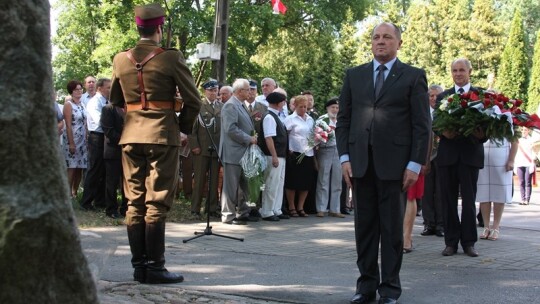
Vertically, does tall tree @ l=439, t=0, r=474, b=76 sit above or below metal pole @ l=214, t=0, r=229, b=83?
above

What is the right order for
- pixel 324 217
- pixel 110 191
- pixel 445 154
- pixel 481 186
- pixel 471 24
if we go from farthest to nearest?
pixel 471 24
pixel 324 217
pixel 110 191
pixel 481 186
pixel 445 154

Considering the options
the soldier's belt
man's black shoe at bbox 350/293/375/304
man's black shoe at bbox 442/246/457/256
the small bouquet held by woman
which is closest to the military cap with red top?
the soldier's belt

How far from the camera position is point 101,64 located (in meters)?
34.8

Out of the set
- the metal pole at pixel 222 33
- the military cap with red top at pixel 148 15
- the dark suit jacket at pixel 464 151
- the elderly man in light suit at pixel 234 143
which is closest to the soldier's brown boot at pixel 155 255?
the military cap with red top at pixel 148 15

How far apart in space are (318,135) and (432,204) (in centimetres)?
266

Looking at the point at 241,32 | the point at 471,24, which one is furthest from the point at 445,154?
the point at 471,24

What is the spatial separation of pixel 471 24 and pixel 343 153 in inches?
1845

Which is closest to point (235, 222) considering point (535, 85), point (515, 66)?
point (535, 85)

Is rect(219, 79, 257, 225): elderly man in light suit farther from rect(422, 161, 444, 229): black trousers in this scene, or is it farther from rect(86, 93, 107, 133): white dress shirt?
rect(422, 161, 444, 229): black trousers

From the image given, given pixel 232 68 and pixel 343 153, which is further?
pixel 232 68

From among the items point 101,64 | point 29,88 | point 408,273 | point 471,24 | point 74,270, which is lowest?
point 408,273

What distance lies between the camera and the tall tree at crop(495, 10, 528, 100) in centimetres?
4178

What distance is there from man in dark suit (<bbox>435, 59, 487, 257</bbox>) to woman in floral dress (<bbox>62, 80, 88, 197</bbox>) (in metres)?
6.13

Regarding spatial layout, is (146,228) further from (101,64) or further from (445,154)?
(101,64)
